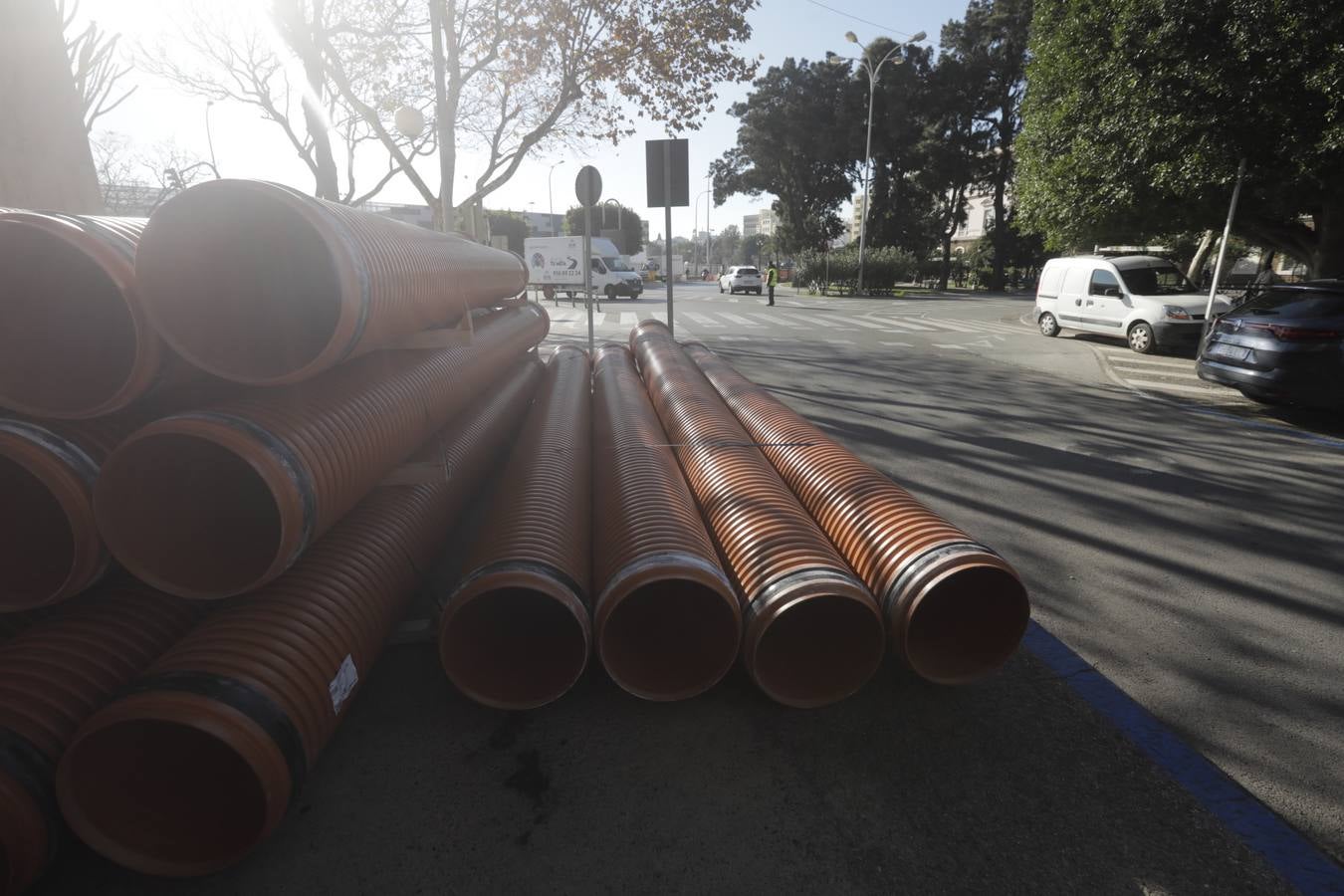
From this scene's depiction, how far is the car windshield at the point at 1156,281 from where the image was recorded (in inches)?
560

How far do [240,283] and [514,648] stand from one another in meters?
2.05

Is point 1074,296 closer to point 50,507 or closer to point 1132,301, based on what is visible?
point 1132,301

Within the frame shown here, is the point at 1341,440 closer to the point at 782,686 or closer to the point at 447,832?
the point at 782,686

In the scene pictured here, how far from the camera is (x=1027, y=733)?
2869 millimetres

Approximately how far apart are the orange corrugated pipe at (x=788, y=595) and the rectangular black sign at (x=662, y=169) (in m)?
6.72

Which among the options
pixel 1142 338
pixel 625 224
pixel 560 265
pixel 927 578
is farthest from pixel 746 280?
pixel 625 224

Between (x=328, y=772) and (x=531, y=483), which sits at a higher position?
(x=531, y=483)

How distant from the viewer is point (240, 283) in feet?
9.65

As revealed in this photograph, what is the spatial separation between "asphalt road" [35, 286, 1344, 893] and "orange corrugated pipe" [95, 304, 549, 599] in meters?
0.92

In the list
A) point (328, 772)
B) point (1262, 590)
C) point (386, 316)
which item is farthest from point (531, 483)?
point (1262, 590)

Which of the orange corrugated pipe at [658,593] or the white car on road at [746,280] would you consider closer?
the orange corrugated pipe at [658,593]

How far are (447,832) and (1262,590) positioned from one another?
4781 mm

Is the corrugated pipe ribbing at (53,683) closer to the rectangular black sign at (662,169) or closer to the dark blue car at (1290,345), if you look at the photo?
the rectangular black sign at (662,169)

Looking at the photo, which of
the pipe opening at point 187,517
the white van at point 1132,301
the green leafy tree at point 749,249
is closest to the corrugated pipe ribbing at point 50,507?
the pipe opening at point 187,517
